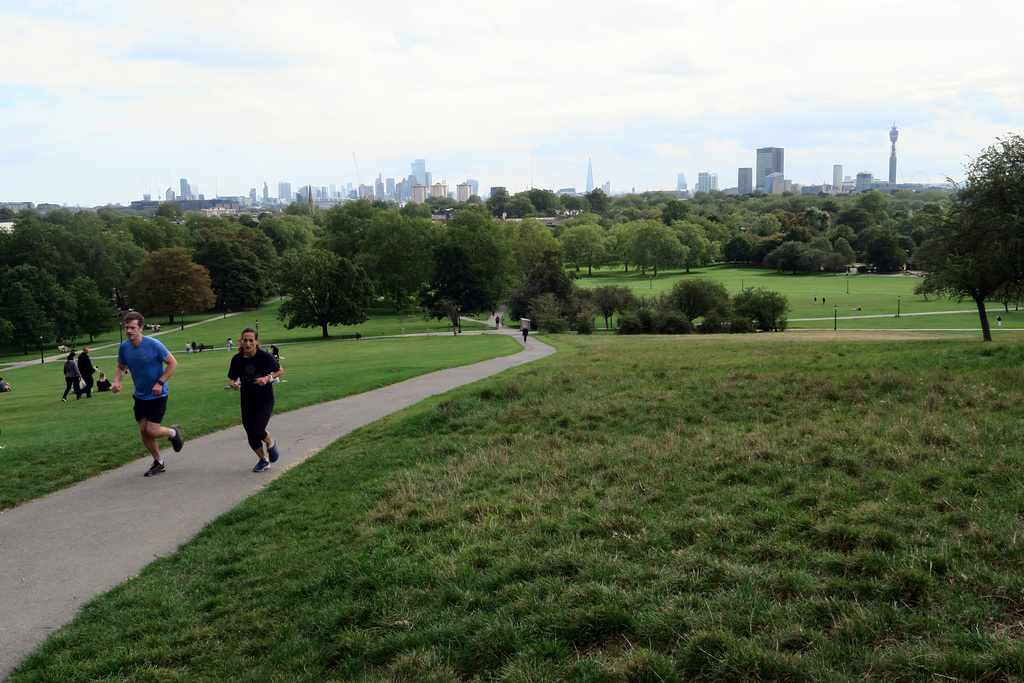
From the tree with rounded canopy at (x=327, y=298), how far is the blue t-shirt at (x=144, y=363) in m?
53.1

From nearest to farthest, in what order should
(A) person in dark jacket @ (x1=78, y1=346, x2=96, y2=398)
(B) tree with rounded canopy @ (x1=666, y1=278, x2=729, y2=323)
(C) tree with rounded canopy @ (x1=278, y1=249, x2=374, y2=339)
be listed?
(A) person in dark jacket @ (x1=78, y1=346, x2=96, y2=398)
(B) tree with rounded canopy @ (x1=666, y1=278, x2=729, y2=323)
(C) tree with rounded canopy @ (x1=278, y1=249, x2=374, y2=339)

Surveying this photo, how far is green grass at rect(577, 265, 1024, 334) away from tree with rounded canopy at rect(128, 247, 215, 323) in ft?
161

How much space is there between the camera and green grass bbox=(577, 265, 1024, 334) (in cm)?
6575

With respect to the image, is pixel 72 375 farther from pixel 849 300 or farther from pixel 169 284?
pixel 849 300

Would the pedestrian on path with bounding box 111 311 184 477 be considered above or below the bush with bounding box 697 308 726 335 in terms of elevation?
above

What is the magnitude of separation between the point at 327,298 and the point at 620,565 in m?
60.9

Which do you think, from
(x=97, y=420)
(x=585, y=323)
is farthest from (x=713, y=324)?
(x=97, y=420)

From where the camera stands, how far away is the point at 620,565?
531 cm

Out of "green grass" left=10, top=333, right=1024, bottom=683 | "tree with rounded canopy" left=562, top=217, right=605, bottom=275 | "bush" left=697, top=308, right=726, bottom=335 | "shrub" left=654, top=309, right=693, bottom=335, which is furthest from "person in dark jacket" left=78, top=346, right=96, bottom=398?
"tree with rounded canopy" left=562, top=217, right=605, bottom=275

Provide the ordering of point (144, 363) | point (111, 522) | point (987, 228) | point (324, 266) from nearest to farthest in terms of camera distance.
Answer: point (111, 522)
point (144, 363)
point (987, 228)
point (324, 266)

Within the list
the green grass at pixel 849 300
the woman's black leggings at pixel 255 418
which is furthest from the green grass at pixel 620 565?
the green grass at pixel 849 300

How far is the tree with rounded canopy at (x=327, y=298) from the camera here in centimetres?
6312

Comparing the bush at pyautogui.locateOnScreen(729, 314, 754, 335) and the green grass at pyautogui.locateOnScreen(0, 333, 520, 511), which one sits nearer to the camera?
the green grass at pyautogui.locateOnScreen(0, 333, 520, 511)

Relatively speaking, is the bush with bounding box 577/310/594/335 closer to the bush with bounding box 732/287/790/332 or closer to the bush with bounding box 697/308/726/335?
the bush with bounding box 697/308/726/335
